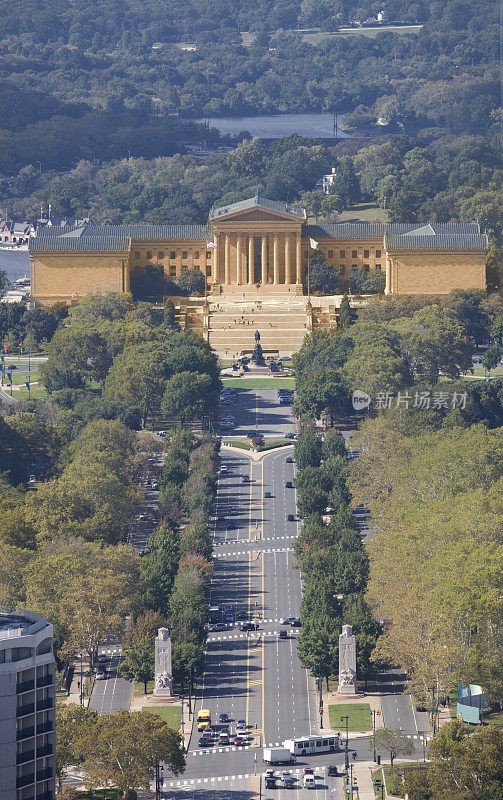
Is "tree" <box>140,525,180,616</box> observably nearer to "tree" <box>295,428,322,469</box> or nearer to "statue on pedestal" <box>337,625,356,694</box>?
"statue on pedestal" <box>337,625,356,694</box>

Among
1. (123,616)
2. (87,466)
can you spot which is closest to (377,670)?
(123,616)

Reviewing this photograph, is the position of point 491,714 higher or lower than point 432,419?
lower

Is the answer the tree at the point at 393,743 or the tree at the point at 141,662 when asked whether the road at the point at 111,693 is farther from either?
the tree at the point at 393,743

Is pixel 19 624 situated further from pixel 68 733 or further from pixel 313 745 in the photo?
pixel 313 745

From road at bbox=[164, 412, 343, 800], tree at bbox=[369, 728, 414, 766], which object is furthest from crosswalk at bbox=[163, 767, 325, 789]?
tree at bbox=[369, 728, 414, 766]

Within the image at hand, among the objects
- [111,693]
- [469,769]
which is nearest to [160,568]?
[111,693]

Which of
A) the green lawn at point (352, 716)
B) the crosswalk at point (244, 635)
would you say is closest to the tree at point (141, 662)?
the crosswalk at point (244, 635)

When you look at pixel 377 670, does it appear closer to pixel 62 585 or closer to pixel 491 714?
pixel 491 714
